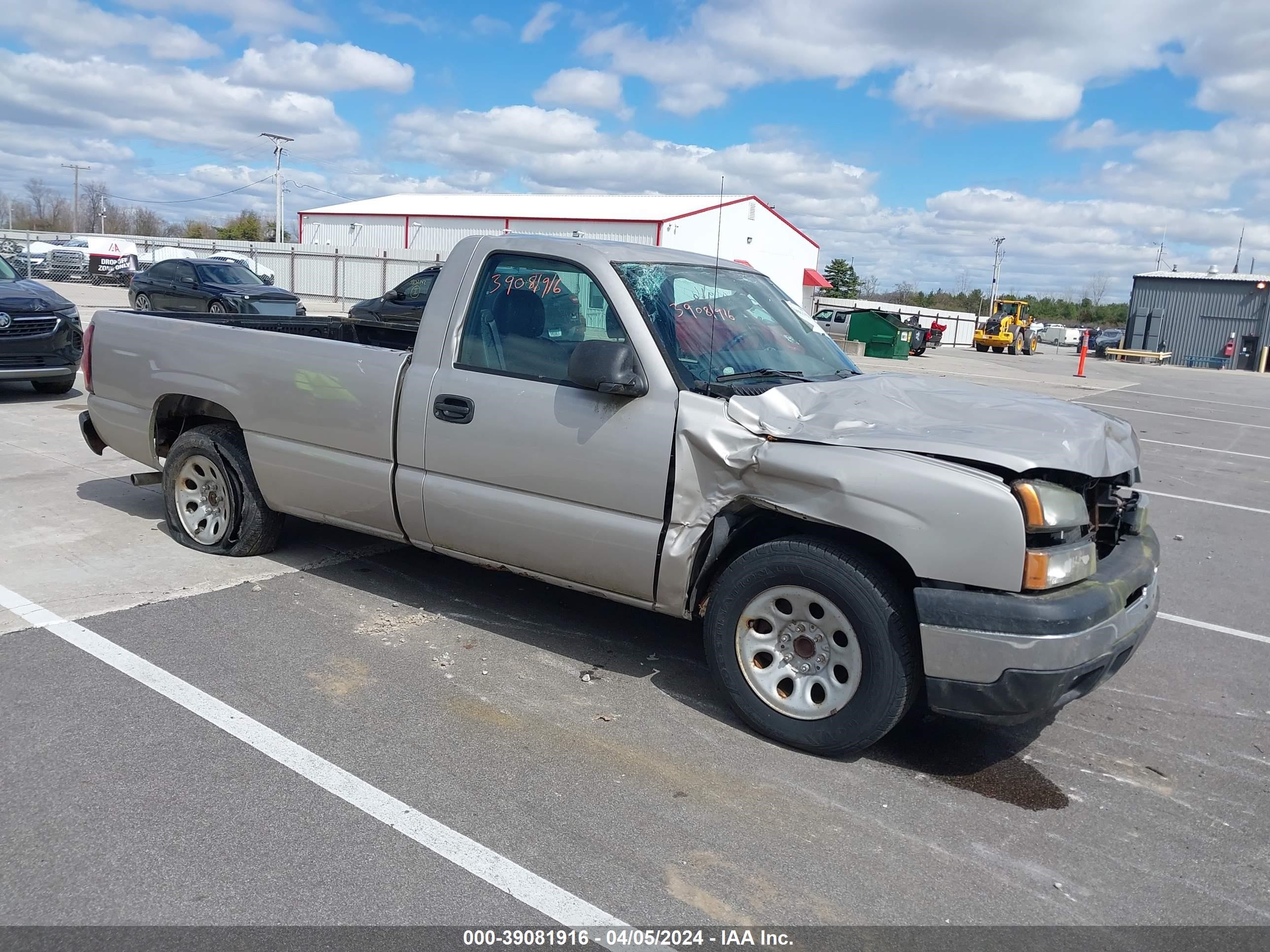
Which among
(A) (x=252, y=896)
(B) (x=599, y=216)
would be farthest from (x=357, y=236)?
(A) (x=252, y=896)

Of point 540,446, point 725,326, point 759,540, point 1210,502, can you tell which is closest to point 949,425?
point 759,540

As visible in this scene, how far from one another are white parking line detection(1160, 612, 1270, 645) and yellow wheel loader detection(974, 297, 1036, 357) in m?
45.6

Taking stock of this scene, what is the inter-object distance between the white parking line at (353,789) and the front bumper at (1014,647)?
4.84 feet

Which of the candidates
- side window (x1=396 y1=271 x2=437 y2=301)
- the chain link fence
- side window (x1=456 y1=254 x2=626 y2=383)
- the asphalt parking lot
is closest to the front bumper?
the asphalt parking lot

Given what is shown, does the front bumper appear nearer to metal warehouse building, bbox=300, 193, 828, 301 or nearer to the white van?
metal warehouse building, bbox=300, 193, 828, 301

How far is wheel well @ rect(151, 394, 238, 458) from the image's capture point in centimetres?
577

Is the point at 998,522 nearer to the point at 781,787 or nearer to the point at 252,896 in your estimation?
the point at 781,787

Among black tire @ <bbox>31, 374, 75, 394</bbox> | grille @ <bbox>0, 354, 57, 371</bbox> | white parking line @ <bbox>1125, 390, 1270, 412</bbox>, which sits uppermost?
white parking line @ <bbox>1125, 390, 1270, 412</bbox>

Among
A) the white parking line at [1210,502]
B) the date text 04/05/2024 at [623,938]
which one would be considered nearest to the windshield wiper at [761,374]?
the date text 04/05/2024 at [623,938]

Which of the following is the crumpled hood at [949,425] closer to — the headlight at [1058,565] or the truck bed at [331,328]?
the headlight at [1058,565]

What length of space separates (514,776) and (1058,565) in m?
2.09

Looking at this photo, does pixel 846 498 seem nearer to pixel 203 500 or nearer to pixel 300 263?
pixel 203 500

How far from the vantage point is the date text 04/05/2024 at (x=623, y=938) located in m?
2.72

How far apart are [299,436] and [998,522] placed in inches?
141
